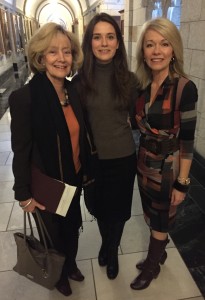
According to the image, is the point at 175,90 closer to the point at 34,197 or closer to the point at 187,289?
the point at 34,197

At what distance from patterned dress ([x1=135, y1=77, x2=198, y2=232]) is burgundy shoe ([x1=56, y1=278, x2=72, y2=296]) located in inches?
30.1

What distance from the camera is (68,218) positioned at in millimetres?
1631

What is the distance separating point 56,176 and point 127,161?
1.54 ft

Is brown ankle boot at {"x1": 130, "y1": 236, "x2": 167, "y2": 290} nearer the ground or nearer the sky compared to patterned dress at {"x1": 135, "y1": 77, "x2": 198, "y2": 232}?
nearer the ground

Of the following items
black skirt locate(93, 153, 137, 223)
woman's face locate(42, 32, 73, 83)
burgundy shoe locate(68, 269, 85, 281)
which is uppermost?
woman's face locate(42, 32, 73, 83)

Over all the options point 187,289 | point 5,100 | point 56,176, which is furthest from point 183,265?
point 5,100

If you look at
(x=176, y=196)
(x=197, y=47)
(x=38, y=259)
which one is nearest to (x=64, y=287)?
(x=38, y=259)

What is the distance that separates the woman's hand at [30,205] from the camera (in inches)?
56.0

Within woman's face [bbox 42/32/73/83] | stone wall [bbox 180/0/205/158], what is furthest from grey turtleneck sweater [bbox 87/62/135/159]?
stone wall [bbox 180/0/205/158]

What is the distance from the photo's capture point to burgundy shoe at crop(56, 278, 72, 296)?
182 cm

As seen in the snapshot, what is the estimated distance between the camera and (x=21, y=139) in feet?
4.15

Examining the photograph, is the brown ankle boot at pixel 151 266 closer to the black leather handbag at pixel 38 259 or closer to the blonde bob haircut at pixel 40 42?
the black leather handbag at pixel 38 259

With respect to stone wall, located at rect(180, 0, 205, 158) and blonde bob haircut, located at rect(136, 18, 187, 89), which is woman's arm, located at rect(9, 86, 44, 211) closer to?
blonde bob haircut, located at rect(136, 18, 187, 89)

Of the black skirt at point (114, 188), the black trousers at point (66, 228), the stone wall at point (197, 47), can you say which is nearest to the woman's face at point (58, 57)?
the black skirt at point (114, 188)
